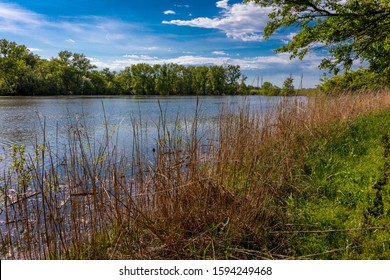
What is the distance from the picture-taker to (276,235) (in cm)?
280

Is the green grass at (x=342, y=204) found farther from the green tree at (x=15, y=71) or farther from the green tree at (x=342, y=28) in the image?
the green tree at (x=15, y=71)

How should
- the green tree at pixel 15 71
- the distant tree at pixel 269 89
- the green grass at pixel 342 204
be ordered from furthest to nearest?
the green tree at pixel 15 71, the distant tree at pixel 269 89, the green grass at pixel 342 204

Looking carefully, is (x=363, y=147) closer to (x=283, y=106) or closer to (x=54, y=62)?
(x=283, y=106)

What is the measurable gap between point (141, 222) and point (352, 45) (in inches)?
360

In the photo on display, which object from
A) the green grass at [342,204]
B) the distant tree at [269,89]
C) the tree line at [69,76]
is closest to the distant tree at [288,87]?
the distant tree at [269,89]

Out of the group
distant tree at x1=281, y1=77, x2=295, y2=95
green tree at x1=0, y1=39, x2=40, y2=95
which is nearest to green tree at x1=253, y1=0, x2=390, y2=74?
distant tree at x1=281, y1=77, x2=295, y2=95

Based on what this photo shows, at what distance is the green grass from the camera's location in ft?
8.45

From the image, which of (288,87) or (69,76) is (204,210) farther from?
(69,76)

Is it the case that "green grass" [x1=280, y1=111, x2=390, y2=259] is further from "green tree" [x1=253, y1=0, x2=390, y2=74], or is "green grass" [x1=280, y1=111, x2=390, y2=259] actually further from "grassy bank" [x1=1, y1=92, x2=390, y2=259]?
"green tree" [x1=253, y1=0, x2=390, y2=74]

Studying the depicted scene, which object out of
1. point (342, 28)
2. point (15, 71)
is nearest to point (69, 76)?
point (15, 71)

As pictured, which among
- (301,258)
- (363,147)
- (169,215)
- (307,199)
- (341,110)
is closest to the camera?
(301,258)

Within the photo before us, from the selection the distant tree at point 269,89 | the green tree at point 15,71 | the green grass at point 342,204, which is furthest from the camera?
the green tree at point 15,71

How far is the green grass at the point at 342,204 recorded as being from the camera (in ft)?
8.45
